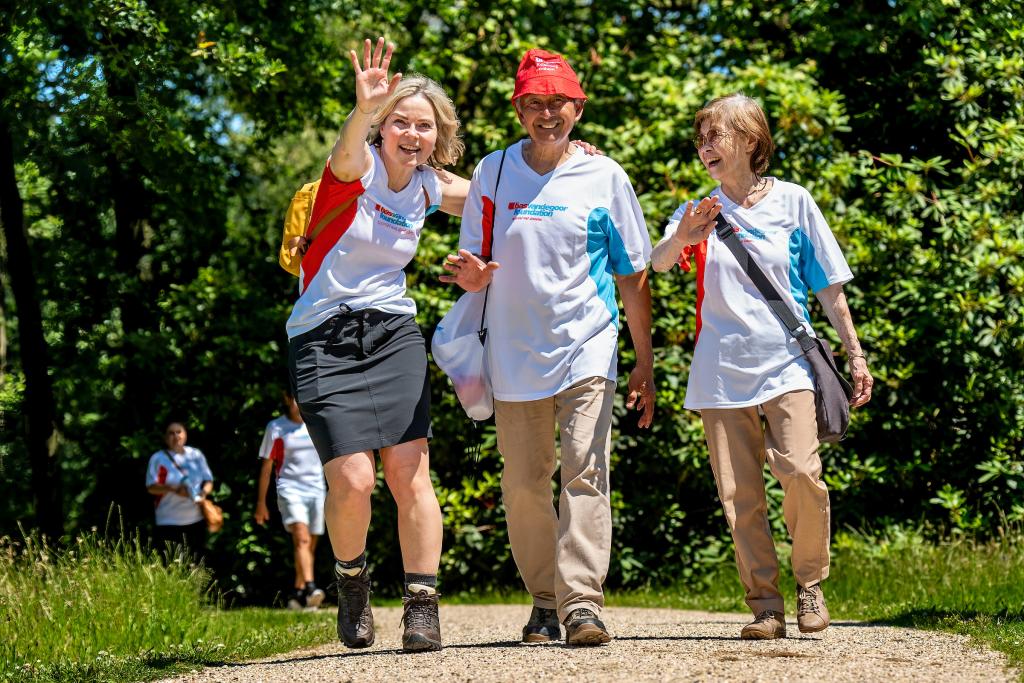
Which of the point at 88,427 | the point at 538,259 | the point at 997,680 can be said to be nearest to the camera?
the point at 997,680

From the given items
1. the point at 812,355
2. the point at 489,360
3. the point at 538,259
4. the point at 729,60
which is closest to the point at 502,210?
the point at 538,259

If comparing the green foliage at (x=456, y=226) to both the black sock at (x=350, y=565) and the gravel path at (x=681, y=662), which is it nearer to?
the gravel path at (x=681, y=662)

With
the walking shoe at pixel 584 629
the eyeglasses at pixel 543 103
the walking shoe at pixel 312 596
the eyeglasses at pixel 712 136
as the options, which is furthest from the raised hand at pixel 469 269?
the walking shoe at pixel 312 596

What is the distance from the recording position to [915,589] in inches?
306

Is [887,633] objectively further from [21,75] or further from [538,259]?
[21,75]

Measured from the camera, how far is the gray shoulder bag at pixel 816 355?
5.18 meters

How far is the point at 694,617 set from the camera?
25.9 ft

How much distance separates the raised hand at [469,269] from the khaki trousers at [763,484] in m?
1.11

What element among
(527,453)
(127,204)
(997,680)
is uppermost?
(127,204)

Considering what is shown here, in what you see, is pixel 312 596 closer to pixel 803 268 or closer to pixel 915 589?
pixel 915 589

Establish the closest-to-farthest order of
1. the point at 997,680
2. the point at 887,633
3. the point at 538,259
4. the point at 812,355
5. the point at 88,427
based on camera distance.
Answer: the point at 997,680, the point at 538,259, the point at 812,355, the point at 887,633, the point at 88,427

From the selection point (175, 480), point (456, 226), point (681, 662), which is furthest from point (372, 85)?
point (175, 480)

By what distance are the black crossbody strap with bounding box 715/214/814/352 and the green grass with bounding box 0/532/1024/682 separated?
4.41 ft

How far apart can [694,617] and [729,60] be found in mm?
5641
